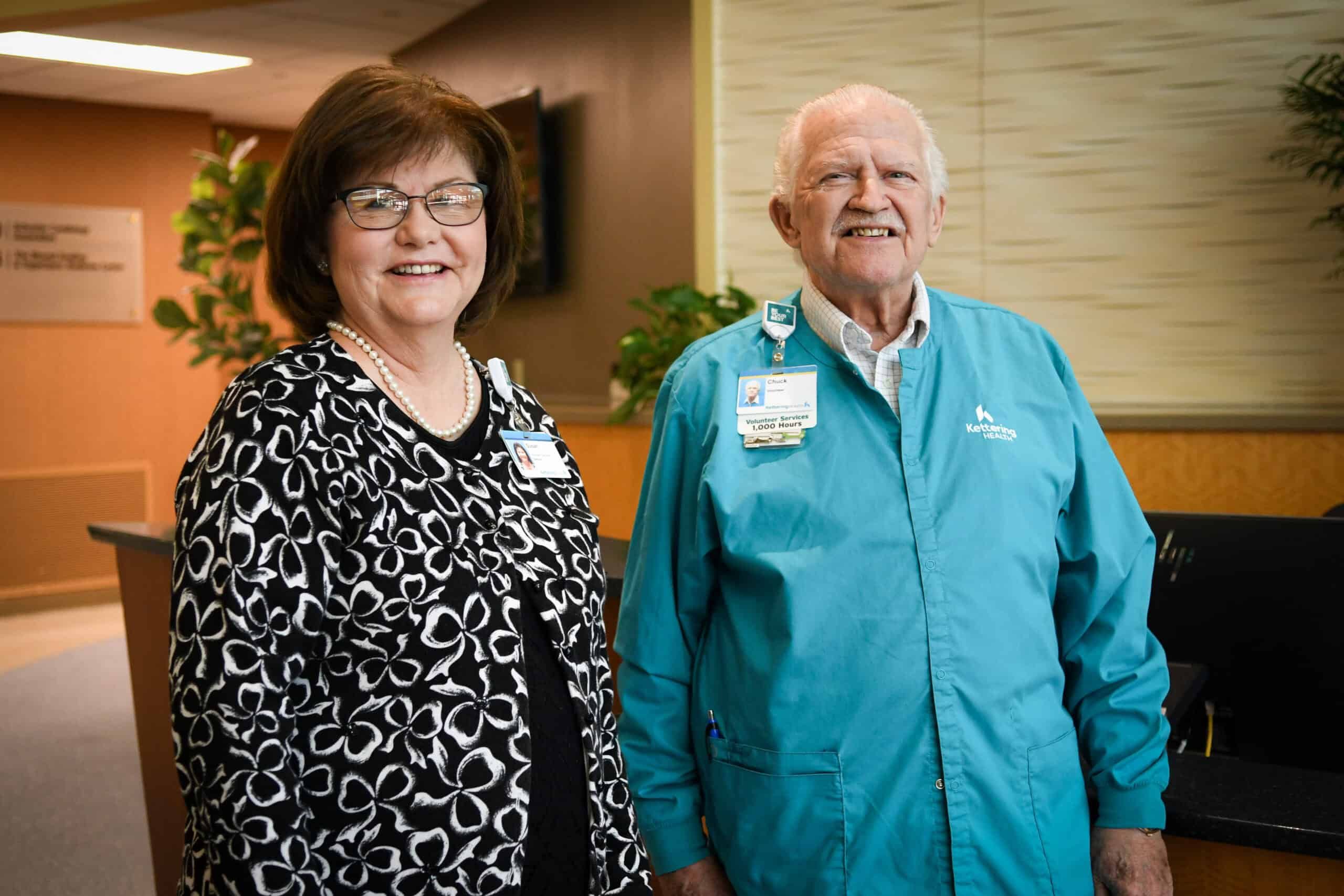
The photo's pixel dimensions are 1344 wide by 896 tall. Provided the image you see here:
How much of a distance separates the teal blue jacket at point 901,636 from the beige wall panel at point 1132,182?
2.06m

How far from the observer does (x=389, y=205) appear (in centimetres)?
125

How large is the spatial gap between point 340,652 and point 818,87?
11.2 ft

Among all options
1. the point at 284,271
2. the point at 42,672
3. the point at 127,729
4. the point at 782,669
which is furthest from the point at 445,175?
the point at 42,672

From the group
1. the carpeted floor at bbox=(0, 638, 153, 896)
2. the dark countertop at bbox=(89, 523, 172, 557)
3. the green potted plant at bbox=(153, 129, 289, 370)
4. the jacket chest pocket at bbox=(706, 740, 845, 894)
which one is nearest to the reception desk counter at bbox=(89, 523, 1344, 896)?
the jacket chest pocket at bbox=(706, 740, 845, 894)

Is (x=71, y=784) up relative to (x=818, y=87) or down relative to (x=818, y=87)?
down

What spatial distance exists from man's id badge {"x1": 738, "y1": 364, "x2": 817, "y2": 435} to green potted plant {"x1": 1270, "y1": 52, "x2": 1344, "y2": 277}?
214 cm

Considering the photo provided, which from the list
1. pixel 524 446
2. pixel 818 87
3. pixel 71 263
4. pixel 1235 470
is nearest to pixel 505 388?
pixel 524 446

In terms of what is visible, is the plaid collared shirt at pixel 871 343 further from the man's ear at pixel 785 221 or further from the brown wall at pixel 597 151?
the brown wall at pixel 597 151

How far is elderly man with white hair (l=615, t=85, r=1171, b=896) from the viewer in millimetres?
1357

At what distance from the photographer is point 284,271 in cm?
130

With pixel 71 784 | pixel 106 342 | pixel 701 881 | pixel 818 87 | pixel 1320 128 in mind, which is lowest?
pixel 71 784

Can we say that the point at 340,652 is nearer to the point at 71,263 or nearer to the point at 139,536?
the point at 139,536

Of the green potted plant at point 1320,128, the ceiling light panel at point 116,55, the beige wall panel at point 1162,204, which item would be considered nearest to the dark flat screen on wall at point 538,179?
the ceiling light panel at point 116,55

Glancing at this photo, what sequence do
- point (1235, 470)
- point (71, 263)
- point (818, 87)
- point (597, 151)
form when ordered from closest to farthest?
1. point (1235, 470)
2. point (818, 87)
3. point (597, 151)
4. point (71, 263)
